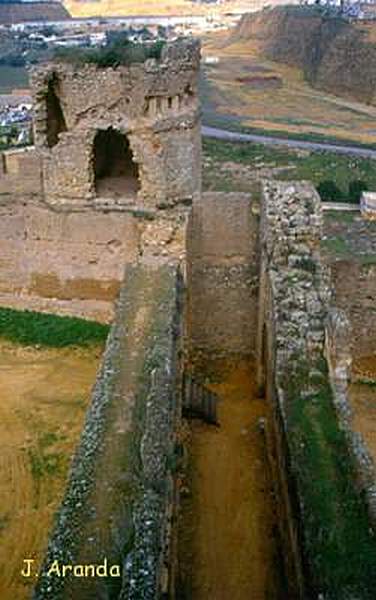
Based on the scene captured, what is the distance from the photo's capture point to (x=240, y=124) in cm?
5491

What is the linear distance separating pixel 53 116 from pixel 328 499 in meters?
10.2

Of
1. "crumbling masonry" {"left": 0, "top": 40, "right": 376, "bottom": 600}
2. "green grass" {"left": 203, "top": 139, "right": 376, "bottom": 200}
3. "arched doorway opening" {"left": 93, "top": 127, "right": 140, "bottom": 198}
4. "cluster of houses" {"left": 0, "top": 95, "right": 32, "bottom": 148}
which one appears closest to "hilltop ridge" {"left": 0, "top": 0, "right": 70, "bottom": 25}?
"cluster of houses" {"left": 0, "top": 95, "right": 32, "bottom": 148}

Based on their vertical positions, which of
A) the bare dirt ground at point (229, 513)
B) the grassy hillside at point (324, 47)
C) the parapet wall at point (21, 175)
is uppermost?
the grassy hillside at point (324, 47)

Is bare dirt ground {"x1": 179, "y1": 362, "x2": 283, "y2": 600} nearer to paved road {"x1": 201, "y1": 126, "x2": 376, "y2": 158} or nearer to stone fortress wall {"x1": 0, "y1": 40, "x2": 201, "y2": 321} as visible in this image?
stone fortress wall {"x1": 0, "y1": 40, "x2": 201, "y2": 321}

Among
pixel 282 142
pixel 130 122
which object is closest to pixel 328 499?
pixel 130 122

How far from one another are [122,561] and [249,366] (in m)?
8.71

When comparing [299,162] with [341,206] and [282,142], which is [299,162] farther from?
[341,206]

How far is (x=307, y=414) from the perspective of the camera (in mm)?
11102

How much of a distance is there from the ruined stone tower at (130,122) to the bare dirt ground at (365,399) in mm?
5466

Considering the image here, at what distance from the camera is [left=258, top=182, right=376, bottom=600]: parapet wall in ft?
29.0

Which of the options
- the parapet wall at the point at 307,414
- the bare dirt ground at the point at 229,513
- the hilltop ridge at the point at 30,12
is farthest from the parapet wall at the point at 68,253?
the hilltop ridge at the point at 30,12

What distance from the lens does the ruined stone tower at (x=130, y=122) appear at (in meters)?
15.5

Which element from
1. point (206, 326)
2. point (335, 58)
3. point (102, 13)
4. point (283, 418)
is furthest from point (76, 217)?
point (102, 13)

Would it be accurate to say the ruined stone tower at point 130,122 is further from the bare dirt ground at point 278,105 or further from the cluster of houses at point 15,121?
the bare dirt ground at point 278,105
